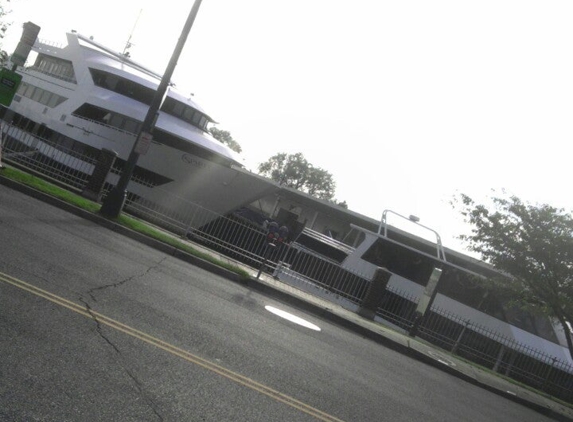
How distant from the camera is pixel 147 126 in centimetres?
1480

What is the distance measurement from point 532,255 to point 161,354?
16.5m

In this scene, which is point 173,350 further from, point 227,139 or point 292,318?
point 227,139

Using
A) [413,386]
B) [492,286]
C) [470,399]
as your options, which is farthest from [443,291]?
[413,386]

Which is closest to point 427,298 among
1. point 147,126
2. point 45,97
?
point 147,126

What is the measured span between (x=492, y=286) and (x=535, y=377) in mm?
3266

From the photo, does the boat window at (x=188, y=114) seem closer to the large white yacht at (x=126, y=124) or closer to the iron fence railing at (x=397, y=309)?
the large white yacht at (x=126, y=124)

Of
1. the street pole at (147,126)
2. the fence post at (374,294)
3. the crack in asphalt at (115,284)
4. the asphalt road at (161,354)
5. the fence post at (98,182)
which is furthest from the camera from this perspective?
the fence post at (98,182)

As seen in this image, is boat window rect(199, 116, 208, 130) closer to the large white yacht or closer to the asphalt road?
the large white yacht

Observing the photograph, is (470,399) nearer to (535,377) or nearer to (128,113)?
(535,377)

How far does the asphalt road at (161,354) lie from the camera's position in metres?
4.43

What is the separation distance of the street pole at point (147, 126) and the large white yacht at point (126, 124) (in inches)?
314

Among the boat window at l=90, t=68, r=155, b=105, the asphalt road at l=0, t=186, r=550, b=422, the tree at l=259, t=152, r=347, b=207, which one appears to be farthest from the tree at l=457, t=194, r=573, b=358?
the tree at l=259, t=152, r=347, b=207

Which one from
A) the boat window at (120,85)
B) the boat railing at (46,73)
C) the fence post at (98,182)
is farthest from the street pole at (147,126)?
the boat railing at (46,73)

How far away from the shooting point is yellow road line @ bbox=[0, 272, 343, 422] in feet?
18.8
